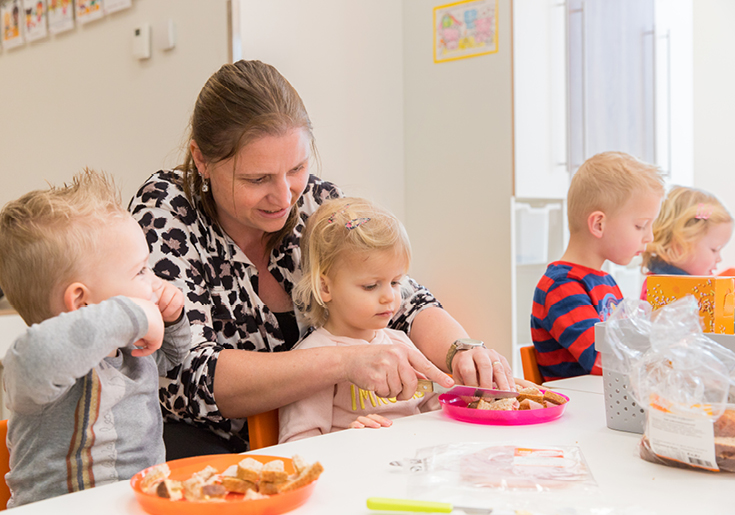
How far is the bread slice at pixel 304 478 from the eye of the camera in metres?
0.67

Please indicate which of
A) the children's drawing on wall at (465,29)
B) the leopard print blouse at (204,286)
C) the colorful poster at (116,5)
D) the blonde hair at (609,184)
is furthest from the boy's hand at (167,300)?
the children's drawing on wall at (465,29)

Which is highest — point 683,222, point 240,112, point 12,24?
point 12,24

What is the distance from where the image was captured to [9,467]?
0.94 meters

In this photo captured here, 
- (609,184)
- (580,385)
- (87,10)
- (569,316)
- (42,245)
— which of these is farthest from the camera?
(87,10)

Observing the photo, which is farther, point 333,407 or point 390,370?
point 333,407

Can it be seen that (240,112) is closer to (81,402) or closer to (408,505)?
(81,402)

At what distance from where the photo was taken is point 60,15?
244 cm

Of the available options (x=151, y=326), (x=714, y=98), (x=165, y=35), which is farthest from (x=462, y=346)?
(x=714, y=98)

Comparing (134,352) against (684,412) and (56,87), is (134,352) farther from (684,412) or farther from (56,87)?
(56,87)

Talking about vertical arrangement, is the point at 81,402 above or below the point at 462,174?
below

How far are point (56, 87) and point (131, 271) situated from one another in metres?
1.87

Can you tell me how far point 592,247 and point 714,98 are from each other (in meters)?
2.35

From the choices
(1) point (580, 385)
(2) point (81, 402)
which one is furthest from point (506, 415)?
(2) point (81, 402)

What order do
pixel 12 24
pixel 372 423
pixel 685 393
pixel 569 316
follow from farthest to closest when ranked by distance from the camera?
1. pixel 12 24
2. pixel 569 316
3. pixel 372 423
4. pixel 685 393
